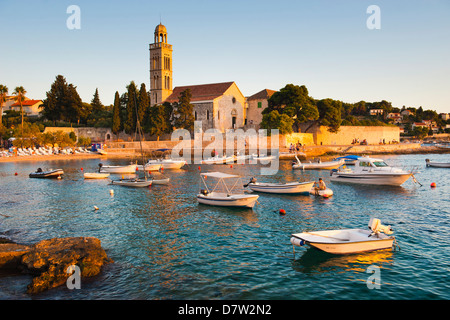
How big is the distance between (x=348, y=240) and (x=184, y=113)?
2554 inches

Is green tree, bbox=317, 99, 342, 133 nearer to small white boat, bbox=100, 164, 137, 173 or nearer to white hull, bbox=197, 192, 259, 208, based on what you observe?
small white boat, bbox=100, 164, 137, 173

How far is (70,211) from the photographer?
73.5ft

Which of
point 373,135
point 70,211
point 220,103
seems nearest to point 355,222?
point 70,211

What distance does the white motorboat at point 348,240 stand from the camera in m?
13.2

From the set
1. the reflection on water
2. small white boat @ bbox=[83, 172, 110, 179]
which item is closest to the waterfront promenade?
small white boat @ bbox=[83, 172, 110, 179]

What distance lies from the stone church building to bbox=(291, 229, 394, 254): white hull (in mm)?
68047

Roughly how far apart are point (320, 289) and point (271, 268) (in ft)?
7.09

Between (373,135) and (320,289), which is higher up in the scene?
(373,135)

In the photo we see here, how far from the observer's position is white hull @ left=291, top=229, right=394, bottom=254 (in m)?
13.2

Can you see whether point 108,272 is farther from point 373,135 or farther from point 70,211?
point 373,135

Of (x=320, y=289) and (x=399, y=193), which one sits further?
(x=399, y=193)

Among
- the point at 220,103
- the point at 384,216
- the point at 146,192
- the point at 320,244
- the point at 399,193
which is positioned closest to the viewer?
the point at 320,244

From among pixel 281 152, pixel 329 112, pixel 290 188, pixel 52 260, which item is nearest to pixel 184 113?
pixel 281 152

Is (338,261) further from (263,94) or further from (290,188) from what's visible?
(263,94)
